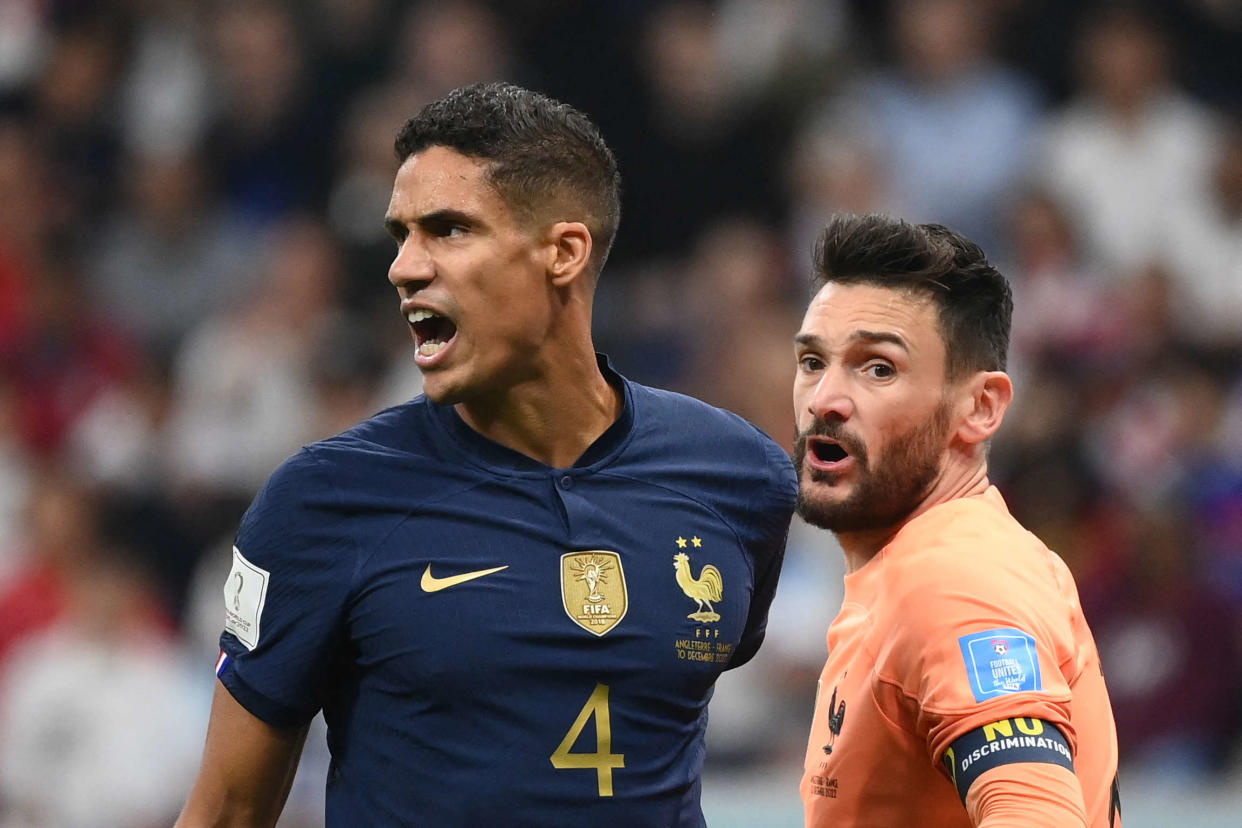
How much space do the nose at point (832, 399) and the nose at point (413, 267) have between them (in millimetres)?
715

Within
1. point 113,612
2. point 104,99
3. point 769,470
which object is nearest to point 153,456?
point 113,612

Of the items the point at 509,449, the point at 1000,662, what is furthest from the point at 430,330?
the point at 1000,662

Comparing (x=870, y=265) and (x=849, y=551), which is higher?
(x=870, y=265)

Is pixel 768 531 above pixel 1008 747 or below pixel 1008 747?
above

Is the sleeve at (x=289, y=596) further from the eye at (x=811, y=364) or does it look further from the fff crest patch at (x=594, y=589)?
the eye at (x=811, y=364)

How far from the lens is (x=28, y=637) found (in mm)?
8055

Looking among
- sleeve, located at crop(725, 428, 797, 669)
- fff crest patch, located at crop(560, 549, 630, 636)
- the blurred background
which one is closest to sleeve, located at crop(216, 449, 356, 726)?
Answer: fff crest patch, located at crop(560, 549, 630, 636)

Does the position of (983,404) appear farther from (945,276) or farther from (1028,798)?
(1028,798)

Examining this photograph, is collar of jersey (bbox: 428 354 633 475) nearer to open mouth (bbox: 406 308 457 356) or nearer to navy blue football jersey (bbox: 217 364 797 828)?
navy blue football jersey (bbox: 217 364 797 828)

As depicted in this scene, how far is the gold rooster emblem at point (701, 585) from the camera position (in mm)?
3336

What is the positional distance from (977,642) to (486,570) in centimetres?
90

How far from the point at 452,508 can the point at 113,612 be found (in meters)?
5.10

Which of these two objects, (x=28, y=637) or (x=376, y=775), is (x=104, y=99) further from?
(x=376, y=775)

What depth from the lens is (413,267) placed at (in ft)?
10.5
